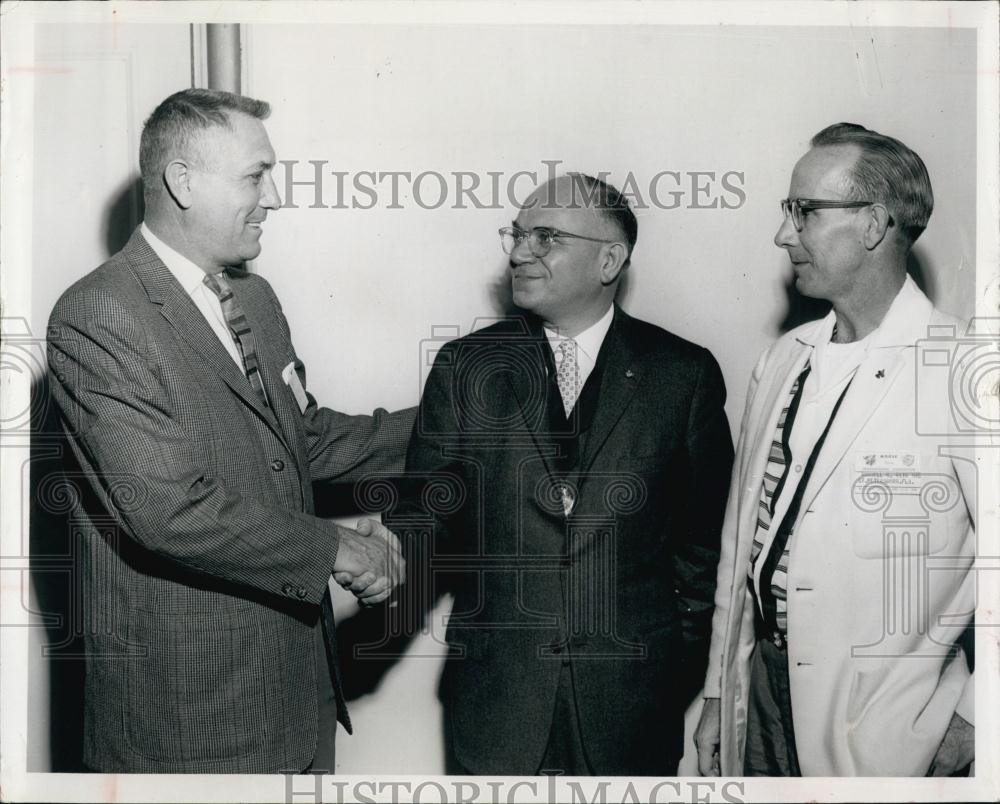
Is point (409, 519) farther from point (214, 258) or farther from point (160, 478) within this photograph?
point (214, 258)

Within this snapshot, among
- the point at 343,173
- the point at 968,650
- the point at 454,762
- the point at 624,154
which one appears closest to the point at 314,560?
the point at 454,762

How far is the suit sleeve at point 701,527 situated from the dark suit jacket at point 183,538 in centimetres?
89

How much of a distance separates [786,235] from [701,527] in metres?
0.77

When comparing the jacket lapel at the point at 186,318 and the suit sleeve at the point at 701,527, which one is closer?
the jacket lapel at the point at 186,318

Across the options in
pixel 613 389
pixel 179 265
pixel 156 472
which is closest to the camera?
pixel 156 472

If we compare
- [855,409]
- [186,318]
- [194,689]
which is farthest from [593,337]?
[194,689]

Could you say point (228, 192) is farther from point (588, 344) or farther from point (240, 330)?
point (588, 344)

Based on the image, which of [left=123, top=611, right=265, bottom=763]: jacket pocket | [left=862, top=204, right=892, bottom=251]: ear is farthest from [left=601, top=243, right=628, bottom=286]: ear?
[left=123, top=611, right=265, bottom=763]: jacket pocket

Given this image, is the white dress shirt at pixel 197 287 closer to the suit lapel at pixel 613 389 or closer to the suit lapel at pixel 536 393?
the suit lapel at pixel 536 393

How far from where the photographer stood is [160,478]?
7.59ft

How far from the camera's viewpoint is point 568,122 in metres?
2.67

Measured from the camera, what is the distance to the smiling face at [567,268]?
2.59 meters

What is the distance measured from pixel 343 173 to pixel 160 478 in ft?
2.99

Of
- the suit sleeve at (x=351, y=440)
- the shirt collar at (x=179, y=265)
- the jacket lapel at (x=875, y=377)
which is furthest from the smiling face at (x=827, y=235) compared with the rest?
the shirt collar at (x=179, y=265)
